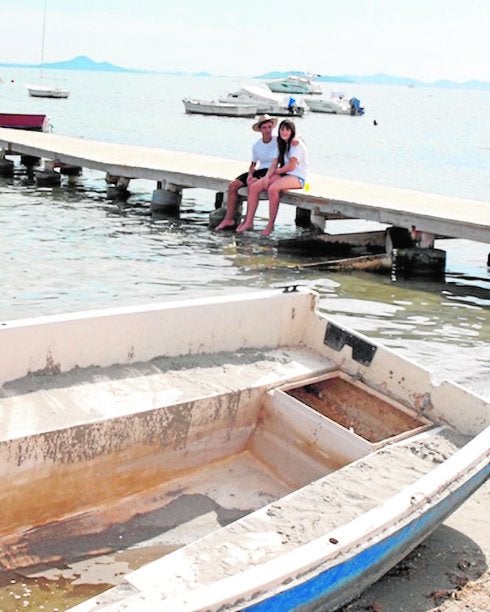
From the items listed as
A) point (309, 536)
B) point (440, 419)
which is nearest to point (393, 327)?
point (440, 419)

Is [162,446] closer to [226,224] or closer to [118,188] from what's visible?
[226,224]

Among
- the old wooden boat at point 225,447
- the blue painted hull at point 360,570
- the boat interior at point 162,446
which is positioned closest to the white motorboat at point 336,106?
the old wooden boat at point 225,447

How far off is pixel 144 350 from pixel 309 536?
6.79 ft

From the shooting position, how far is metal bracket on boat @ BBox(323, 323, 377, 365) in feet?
18.7

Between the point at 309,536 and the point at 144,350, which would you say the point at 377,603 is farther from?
the point at 144,350

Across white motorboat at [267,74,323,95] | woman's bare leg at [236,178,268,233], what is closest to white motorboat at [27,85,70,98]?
white motorboat at [267,74,323,95]

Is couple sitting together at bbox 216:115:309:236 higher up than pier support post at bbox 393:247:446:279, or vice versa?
couple sitting together at bbox 216:115:309:236

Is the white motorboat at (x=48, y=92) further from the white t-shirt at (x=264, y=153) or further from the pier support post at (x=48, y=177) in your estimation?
the white t-shirt at (x=264, y=153)

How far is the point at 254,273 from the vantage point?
11.2 m

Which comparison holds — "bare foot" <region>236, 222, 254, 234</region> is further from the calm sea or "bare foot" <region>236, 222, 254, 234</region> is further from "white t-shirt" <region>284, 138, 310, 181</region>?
"white t-shirt" <region>284, 138, 310, 181</region>

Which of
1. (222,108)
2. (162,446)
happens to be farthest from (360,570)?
(222,108)

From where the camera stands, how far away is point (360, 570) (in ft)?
11.6

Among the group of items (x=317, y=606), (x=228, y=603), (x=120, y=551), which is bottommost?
(x=120, y=551)

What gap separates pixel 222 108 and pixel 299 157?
170 feet
